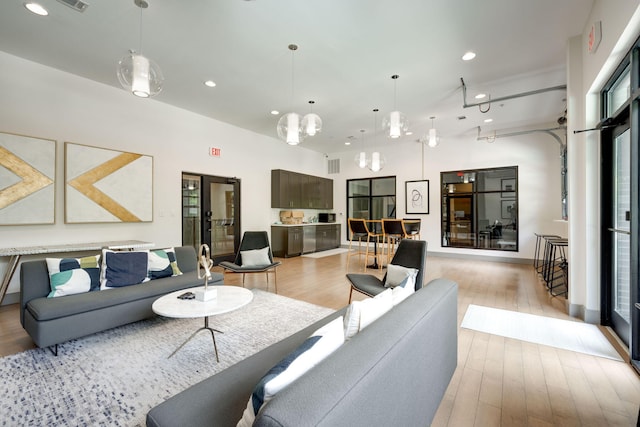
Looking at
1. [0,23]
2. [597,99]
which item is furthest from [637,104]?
[0,23]

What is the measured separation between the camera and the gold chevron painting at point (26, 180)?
3468 millimetres

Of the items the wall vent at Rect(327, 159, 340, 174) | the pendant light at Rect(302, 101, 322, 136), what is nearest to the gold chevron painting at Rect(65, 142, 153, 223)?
the pendant light at Rect(302, 101, 322, 136)

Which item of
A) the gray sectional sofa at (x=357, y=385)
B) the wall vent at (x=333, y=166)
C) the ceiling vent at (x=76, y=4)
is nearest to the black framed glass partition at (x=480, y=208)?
the wall vent at (x=333, y=166)

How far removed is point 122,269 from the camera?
2.97 metres

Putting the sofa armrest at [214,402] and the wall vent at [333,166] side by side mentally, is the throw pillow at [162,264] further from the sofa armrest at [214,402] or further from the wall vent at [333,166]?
the wall vent at [333,166]

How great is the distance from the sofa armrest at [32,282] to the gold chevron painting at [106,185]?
171 cm

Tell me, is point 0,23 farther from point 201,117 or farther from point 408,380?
point 408,380

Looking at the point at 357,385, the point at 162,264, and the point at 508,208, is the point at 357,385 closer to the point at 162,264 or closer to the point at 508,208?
the point at 162,264

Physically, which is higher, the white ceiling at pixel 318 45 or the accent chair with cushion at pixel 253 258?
the white ceiling at pixel 318 45

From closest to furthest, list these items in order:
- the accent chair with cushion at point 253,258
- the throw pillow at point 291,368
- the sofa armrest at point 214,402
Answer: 1. the throw pillow at point 291,368
2. the sofa armrest at point 214,402
3. the accent chair with cushion at point 253,258

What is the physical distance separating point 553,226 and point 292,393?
7634 mm

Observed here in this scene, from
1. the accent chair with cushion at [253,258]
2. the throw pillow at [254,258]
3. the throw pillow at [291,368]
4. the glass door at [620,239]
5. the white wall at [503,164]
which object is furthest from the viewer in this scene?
the white wall at [503,164]

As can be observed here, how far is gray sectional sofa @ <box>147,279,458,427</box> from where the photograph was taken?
69cm

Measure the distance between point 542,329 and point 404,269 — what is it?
60.9 inches
